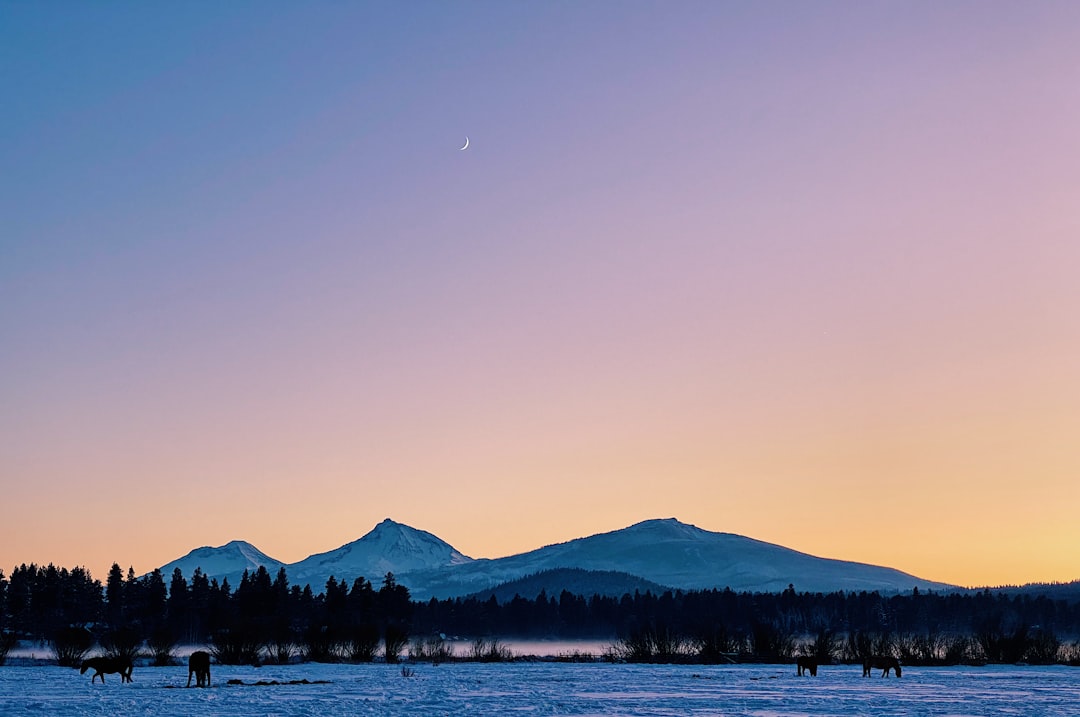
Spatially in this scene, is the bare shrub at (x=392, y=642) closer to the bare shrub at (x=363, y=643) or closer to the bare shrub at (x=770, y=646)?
the bare shrub at (x=363, y=643)

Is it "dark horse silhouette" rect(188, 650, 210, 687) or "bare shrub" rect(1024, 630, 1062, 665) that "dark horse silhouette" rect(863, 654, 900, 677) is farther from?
"dark horse silhouette" rect(188, 650, 210, 687)

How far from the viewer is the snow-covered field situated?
1688 inches

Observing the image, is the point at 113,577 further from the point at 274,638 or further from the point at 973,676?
the point at 973,676

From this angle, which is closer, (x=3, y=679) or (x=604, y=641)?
(x=3, y=679)

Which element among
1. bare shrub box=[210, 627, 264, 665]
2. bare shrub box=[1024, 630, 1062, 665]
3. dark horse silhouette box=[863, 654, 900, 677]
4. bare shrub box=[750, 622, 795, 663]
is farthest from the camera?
bare shrub box=[750, 622, 795, 663]

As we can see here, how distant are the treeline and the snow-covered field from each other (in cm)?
1697

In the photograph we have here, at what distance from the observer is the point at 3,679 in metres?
60.2

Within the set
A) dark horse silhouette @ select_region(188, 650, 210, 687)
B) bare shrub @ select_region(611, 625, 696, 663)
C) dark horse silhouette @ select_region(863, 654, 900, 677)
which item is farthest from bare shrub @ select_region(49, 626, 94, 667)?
dark horse silhouette @ select_region(863, 654, 900, 677)

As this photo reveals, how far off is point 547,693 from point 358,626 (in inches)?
1839

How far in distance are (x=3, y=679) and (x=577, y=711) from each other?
3565 cm

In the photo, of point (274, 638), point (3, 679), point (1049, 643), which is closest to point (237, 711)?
point (3, 679)

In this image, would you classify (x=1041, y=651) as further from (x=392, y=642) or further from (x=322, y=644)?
(x=322, y=644)

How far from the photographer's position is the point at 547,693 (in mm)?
52281

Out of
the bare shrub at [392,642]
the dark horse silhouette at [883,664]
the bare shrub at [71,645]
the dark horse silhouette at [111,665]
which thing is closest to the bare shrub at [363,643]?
the bare shrub at [392,642]
